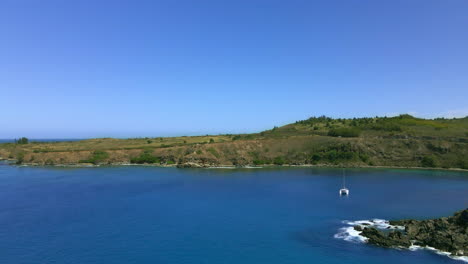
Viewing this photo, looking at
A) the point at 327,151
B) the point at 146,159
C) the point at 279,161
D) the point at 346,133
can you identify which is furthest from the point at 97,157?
the point at 346,133

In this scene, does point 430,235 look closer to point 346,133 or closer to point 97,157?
point 346,133

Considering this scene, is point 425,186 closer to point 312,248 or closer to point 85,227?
point 312,248

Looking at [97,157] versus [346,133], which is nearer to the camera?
[97,157]

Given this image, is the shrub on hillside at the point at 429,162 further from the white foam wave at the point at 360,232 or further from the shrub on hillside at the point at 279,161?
the white foam wave at the point at 360,232

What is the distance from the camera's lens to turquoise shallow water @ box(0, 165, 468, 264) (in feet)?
109

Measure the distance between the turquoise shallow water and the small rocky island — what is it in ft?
6.17

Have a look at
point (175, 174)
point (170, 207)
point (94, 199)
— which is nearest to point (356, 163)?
point (175, 174)

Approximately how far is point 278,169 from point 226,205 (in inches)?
1731

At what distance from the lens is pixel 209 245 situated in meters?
35.5

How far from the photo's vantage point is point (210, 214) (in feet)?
155

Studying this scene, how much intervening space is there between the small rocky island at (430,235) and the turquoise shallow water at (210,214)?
188cm

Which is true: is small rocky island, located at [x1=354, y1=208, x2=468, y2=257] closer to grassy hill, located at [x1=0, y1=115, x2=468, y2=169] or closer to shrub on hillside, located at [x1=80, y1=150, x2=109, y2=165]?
grassy hill, located at [x1=0, y1=115, x2=468, y2=169]

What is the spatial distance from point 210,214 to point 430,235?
27.5 metres

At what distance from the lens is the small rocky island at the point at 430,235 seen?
33250mm
